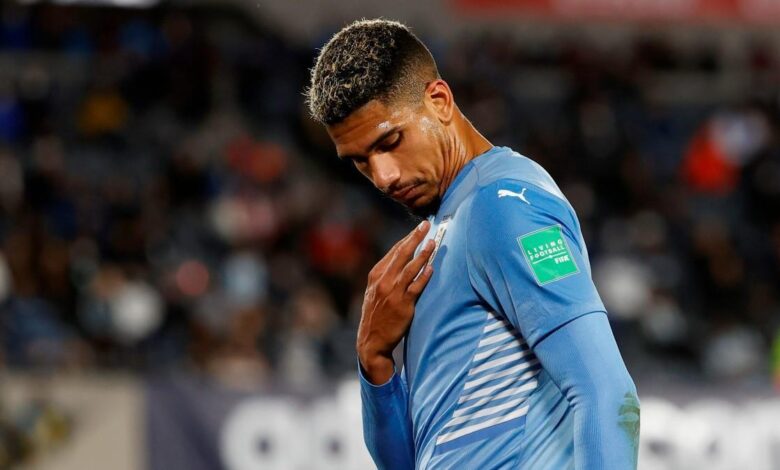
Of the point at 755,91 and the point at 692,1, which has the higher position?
the point at 692,1

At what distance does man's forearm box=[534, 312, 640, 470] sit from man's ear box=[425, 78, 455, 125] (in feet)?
1.81

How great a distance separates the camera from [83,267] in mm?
9695

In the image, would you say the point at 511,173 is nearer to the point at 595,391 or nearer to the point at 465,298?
the point at 465,298

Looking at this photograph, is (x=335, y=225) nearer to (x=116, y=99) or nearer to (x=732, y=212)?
(x=116, y=99)

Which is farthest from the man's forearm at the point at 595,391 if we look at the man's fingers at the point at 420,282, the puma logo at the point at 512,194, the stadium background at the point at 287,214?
the stadium background at the point at 287,214

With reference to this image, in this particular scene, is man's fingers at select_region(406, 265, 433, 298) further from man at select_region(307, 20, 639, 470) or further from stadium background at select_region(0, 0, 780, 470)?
stadium background at select_region(0, 0, 780, 470)

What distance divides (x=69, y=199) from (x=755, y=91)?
8517mm

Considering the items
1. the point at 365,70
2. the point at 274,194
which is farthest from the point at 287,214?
the point at 365,70

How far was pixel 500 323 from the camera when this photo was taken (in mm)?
2293

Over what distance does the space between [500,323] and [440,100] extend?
48cm

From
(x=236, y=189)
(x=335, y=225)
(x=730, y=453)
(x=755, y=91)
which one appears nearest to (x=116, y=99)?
(x=236, y=189)

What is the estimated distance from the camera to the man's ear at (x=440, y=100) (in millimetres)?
2463

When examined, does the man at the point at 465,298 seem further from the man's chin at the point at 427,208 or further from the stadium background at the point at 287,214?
the stadium background at the point at 287,214

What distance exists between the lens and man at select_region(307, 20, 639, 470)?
2135 mm
